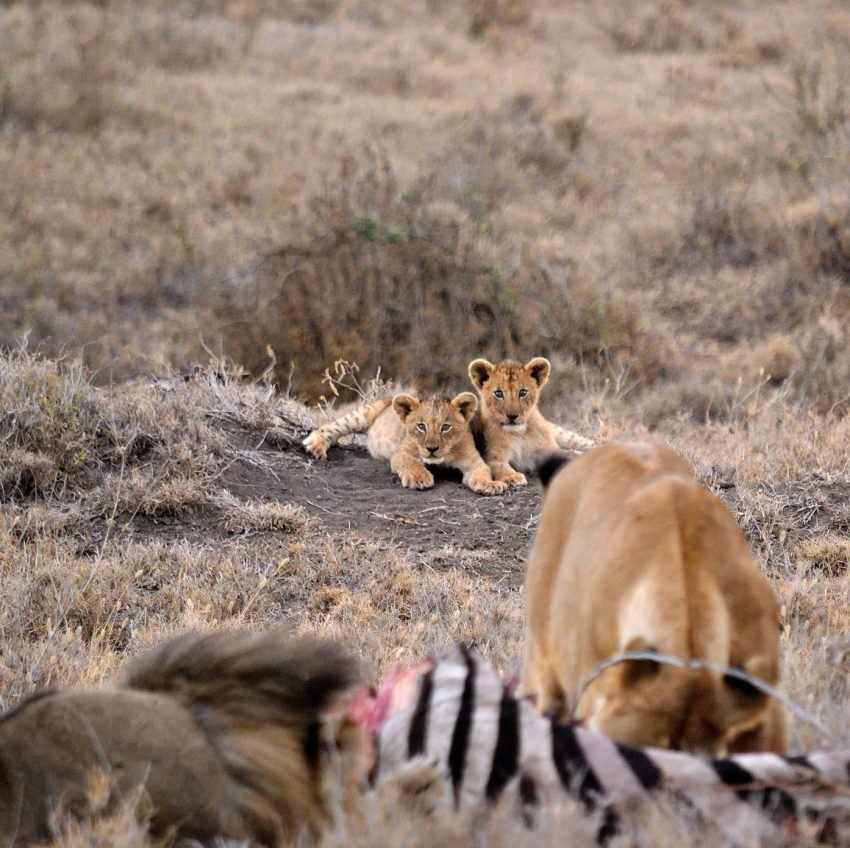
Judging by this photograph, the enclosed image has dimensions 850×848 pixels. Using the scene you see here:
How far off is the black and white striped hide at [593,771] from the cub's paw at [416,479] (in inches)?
191

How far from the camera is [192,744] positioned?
7.87 ft

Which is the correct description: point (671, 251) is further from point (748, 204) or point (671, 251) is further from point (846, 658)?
point (846, 658)

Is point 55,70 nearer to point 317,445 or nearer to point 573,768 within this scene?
point 317,445

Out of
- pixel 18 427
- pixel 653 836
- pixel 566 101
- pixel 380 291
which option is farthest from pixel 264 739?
pixel 566 101

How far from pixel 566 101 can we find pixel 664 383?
1005cm

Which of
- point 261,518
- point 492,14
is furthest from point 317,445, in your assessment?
point 492,14

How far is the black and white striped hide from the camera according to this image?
7.41ft

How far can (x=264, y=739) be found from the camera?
8.12 ft

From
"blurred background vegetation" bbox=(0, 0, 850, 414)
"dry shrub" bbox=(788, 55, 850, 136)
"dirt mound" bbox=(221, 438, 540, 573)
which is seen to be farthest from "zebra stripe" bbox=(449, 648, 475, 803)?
"dry shrub" bbox=(788, 55, 850, 136)

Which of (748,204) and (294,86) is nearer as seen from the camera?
(748,204)

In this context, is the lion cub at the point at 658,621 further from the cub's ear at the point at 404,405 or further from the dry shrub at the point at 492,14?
the dry shrub at the point at 492,14

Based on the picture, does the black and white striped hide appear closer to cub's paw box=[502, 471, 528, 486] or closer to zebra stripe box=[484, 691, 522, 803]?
zebra stripe box=[484, 691, 522, 803]

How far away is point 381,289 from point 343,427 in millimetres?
2851

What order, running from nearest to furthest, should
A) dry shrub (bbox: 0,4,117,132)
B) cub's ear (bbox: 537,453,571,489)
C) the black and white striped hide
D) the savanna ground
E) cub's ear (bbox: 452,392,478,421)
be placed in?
1. the black and white striped hide
2. cub's ear (bbox: 537,453,571,489)
3. the savanna ground
4. cub's ear (bbox: 452,392,478,421)
5. dry shrub (bbox: 0,4,117,132)
